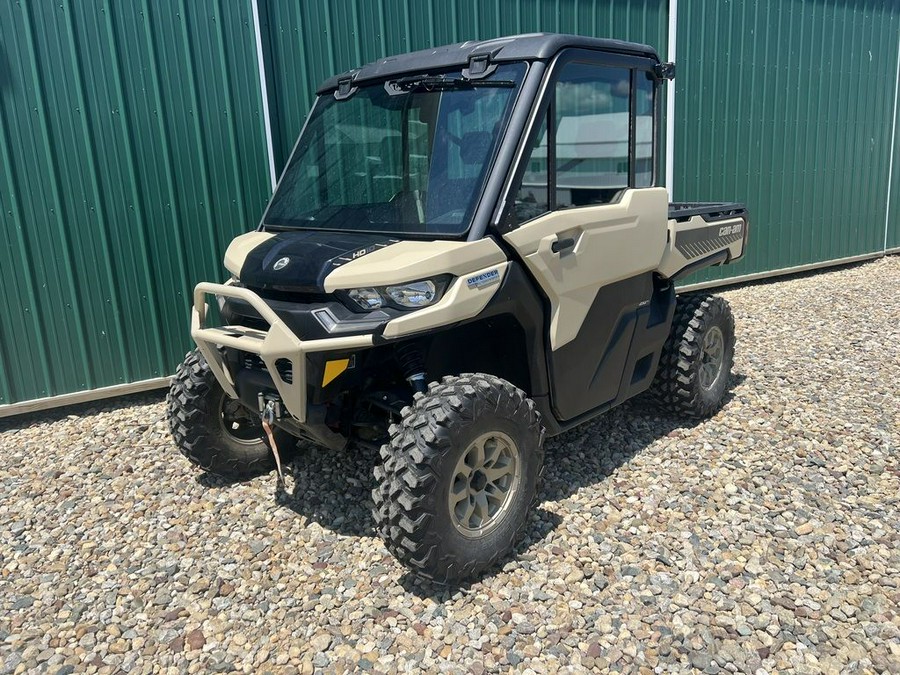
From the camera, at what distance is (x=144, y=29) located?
16.6ft

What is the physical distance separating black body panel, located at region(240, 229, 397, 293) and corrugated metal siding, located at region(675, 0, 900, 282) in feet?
19.5

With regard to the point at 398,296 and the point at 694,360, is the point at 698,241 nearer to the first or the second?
the point at 694,360

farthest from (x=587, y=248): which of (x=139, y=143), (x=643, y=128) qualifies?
(x=139, y=143)

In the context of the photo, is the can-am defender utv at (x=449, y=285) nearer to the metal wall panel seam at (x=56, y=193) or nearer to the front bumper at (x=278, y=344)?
the front bumper at (x=278, y=344)

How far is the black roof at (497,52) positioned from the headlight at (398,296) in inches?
45.8

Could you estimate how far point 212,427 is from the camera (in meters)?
3.94

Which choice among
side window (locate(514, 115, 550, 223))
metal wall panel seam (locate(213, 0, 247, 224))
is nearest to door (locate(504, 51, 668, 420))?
side window (locate(514, 115, 550, 223))

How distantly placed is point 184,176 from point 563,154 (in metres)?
3.14

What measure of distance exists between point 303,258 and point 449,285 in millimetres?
662

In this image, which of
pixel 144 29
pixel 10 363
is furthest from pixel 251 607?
pixel 144 29

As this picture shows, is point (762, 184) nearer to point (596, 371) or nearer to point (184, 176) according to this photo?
point (596, 371)

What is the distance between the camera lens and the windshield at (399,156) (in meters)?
3.25

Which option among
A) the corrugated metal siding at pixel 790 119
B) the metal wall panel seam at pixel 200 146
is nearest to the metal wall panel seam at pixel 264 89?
the metal wall panel seam at pixel 200 146

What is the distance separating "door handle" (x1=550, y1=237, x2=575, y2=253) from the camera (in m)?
3.36
